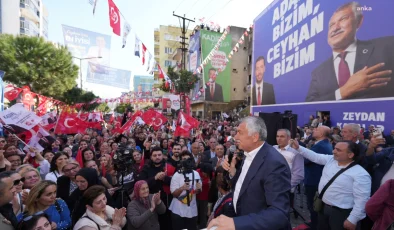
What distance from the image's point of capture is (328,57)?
13.2 metres

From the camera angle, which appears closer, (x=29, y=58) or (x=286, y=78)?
(x=286, y=78)

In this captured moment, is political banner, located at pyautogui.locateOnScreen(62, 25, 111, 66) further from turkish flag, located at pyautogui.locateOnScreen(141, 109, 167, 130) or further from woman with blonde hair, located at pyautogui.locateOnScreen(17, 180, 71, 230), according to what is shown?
woman with blonde hair, located at pyautogui.locateOnScreen(17, 180, 71, 230)

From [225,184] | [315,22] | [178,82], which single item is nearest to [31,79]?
[178,82]

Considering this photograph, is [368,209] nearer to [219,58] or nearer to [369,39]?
[369,39]

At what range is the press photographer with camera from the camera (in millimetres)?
4258

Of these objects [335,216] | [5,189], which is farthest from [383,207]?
[5,189]

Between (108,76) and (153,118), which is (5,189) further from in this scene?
(108,76)

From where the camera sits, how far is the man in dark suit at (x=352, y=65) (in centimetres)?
Answer: 1023

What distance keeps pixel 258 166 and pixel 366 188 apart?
2.22 metres

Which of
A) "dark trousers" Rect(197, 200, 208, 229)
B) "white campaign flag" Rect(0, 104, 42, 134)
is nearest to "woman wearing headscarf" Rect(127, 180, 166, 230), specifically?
"dark trousers" Rect(197, 200, 208, 229)

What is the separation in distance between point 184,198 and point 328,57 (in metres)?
12.3

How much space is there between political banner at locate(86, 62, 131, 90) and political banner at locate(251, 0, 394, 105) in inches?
405

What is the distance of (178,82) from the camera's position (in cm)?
2278

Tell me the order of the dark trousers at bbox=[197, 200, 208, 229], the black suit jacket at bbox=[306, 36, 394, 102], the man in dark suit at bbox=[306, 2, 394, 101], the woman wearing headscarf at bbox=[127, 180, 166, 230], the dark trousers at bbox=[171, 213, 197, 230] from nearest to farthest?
1. the woman wearing headscarf at bbox=[127, 180, 166, 230]
2. the dark trousers at bbox=[171, 213, 197, 230]
3. the dark trousers at bbox=[197, 200, 208, 229]
4. the black suit jacket at bbox=[306, 36, 394, 102]
5. the man in dark suit at bbox=[306, 2, 394, 101]
